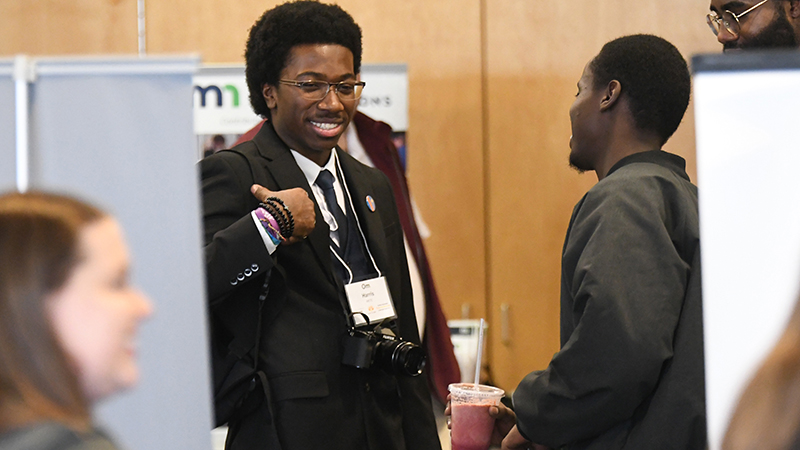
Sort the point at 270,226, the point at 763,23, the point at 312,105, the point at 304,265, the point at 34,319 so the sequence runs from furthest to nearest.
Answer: the point at 763,23 < the point at 312,105 < the point at 304,265 < the point at 270,226 < the point at 34,319

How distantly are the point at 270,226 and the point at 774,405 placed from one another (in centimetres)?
93

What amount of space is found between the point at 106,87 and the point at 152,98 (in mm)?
55

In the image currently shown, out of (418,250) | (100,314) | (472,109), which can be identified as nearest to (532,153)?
(472,109)

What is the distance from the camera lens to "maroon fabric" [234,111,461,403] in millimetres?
3375

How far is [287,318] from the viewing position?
1572mm

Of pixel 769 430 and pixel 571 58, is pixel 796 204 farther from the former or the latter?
pixel 571 58

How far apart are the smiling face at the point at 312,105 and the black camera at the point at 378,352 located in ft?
1.40

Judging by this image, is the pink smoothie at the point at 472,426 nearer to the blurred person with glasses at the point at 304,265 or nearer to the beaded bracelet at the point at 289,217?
the blurred person with glasses at the point at 304,265

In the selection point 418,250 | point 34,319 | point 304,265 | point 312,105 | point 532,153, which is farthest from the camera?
point 532,153

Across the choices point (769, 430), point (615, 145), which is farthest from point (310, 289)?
point (769, 430)

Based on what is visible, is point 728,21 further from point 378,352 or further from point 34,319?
point 34,319

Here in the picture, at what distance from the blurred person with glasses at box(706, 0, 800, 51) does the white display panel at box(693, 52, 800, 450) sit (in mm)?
1166

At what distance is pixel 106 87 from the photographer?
36.7 inches

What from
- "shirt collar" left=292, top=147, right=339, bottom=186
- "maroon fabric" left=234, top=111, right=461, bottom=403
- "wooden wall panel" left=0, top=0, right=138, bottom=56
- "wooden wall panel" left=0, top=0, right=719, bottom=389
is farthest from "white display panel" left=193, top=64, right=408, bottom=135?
"shirt collar" left=292, top=147, right=339, bottom=186
